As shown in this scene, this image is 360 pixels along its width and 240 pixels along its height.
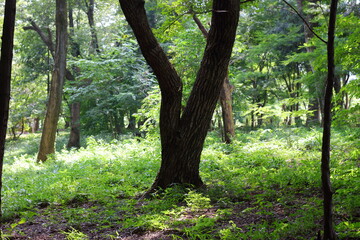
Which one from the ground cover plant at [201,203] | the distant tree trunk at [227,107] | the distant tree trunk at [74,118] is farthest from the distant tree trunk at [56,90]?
the distant tree trunk at [227,107]

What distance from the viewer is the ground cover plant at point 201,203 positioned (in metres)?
3.28

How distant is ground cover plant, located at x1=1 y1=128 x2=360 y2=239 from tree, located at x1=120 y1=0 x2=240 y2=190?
0.35m

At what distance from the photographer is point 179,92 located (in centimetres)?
515

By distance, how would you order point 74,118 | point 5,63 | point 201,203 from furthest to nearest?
point 74,118, point 201,203, point 5,63

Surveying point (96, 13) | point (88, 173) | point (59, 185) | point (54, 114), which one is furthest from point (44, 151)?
point (96, 13)

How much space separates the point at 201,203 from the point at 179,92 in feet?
5.94

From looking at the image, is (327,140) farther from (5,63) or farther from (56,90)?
(56,90)

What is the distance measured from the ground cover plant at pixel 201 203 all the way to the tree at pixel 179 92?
35cm

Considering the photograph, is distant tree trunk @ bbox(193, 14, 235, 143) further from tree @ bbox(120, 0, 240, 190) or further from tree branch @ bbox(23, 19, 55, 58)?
tree branch @ bbox(23, 19, 55, 58)

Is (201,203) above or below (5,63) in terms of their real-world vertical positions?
below

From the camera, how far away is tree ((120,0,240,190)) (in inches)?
191

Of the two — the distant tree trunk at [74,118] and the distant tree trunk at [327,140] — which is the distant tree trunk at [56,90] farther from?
the distant tree trunk at [327,140]

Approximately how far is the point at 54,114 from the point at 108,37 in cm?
1148

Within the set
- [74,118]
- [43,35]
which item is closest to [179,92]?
[74,118]
